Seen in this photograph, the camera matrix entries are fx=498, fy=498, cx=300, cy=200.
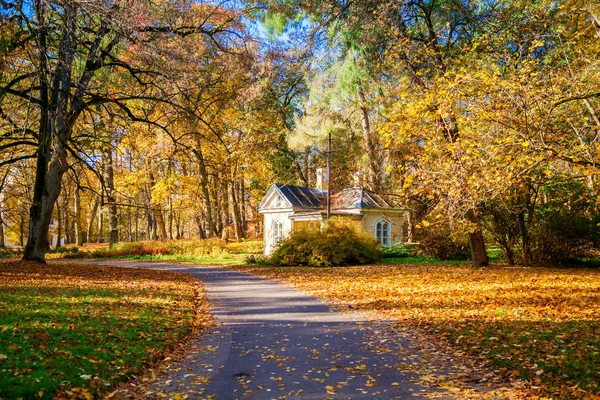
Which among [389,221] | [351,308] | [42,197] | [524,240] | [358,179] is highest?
[358,179]

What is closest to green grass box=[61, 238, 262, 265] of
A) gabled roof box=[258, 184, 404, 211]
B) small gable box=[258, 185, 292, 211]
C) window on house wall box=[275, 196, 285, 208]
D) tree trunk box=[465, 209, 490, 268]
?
small gable box=[258, 185, 292, 211]

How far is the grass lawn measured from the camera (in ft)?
16.3

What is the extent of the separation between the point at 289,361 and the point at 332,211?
24544 millimetres

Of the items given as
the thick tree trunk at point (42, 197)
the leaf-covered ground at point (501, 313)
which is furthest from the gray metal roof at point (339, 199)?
the thick tree trunk at point (42, 197)

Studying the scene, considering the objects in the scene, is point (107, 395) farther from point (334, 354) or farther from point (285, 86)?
point (285, 86)

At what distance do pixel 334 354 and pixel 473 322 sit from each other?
3.20 metres

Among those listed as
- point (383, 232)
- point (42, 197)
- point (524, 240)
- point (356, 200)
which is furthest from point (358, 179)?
point (42, 197)

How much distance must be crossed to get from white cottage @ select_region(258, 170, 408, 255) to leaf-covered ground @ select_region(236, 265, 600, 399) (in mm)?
12042

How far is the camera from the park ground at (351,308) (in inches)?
209

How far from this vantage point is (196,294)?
1298 cm

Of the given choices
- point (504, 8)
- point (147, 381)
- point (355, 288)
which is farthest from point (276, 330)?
point (504, 8)

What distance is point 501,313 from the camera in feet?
30.6

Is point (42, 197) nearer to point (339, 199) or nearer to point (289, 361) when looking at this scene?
point (289, 361)

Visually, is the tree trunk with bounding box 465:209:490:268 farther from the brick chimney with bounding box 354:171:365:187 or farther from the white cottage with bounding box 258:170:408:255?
the white cottage with bounding box 258:170:408:255
